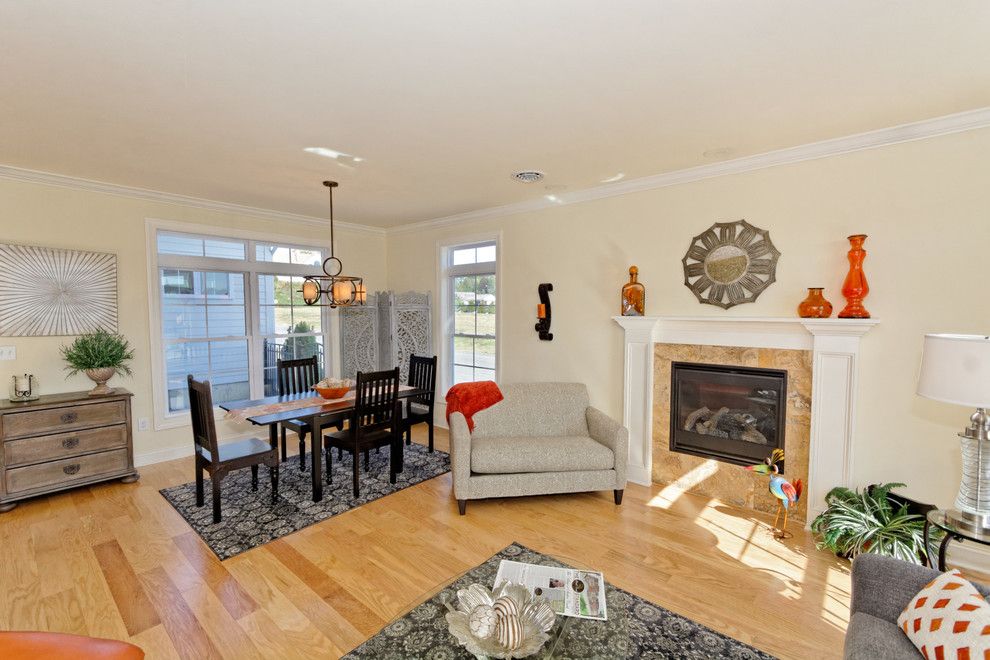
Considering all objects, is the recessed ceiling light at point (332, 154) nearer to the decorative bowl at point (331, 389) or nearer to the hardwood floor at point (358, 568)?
the decorative bowl at point (331, 389)

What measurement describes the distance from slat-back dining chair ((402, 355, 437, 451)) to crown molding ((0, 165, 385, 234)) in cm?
212

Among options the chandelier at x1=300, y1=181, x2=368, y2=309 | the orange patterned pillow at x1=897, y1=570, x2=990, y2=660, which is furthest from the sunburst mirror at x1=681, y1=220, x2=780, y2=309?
the chandelier at x1=300, y1=181, x2=368, y2=309

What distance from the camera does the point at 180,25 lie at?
5.55 feet

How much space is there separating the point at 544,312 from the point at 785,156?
2.21m

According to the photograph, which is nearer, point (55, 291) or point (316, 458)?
point (316, 458)

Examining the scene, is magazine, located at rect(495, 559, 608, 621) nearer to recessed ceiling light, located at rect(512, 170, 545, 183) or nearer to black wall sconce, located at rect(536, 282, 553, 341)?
black wall sconce, located at rect(536, 282, 553, 341)

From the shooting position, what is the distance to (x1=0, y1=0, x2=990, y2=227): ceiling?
64.9 inches

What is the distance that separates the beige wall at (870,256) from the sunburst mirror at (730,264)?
63mm

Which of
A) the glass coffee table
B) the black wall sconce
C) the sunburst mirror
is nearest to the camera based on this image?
the glass coffee table

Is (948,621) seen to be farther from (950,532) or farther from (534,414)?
(534,414)

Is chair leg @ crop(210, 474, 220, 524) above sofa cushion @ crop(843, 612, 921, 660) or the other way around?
the other way around

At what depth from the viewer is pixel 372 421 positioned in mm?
3637

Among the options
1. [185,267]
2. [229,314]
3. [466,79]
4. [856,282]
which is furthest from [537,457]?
[185,267]

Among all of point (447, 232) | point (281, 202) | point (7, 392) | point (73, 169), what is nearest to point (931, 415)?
point (447, 232)
